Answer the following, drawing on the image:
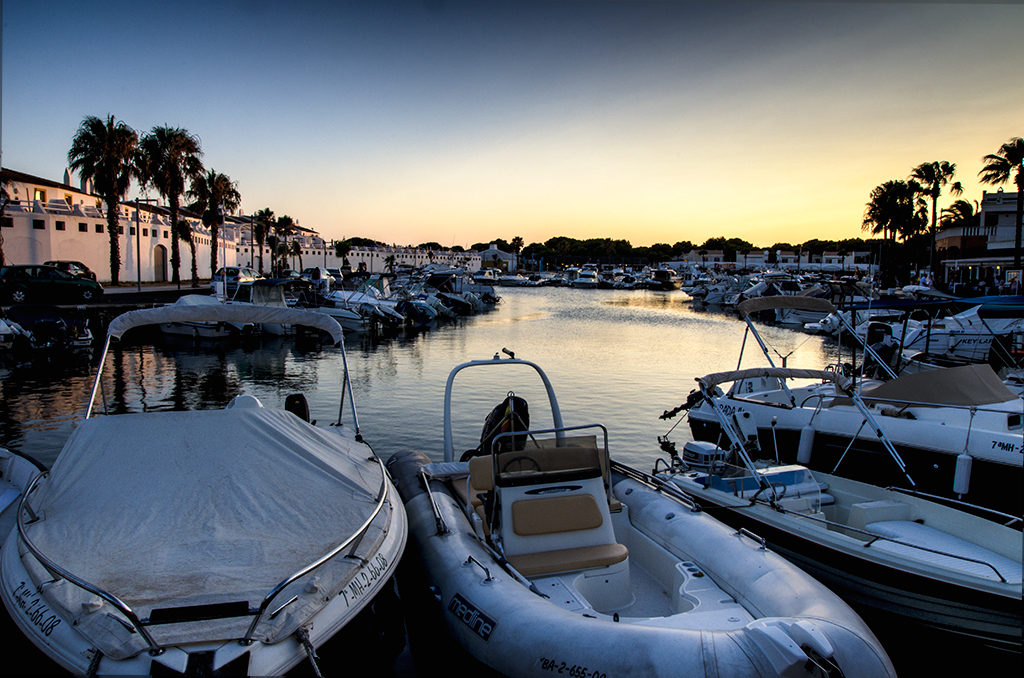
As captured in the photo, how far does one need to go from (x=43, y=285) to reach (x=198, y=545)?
3187 centimetres

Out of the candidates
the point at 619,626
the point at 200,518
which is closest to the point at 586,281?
the point at 200,518

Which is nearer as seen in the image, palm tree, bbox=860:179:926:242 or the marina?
the marina

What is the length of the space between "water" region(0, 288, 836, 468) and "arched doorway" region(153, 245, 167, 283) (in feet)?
83.6

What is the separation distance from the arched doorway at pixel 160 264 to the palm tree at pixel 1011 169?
210 feet

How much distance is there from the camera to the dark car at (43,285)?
2820cm

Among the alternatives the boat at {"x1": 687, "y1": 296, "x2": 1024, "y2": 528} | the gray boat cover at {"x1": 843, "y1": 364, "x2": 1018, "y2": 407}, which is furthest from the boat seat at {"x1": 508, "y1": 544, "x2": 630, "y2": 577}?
the gray boat cover at {"x1": 843, "y1": 364, "x2": 1018, "y2": 407}

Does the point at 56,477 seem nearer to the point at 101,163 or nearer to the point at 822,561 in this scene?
the point at 822,561

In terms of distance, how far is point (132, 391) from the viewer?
698 inches

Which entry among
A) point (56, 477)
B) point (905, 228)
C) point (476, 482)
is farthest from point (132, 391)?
point (905, 228)

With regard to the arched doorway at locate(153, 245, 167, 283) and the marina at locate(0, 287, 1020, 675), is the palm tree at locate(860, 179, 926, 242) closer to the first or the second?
the marina at locate(0, 287, 1020, 675)

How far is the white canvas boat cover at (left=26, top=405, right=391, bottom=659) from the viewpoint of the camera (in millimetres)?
4117

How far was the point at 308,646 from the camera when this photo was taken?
158 inches

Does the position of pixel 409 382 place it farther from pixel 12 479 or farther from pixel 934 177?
pixel 934 177

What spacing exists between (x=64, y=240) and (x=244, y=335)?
22.0 meters
